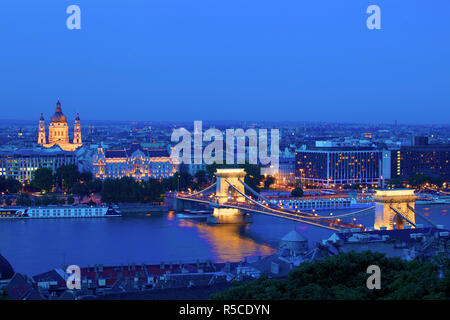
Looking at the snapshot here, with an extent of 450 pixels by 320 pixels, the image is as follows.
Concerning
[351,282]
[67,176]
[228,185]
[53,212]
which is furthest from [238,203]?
[351,282]

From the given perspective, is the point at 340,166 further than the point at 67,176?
Yes

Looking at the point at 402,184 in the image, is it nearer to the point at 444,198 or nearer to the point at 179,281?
the point at 444,198

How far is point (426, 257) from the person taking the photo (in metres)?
8.57

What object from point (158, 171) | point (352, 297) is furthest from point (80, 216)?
point (352, 297)

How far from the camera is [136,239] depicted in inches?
535

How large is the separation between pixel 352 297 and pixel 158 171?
20348 mm

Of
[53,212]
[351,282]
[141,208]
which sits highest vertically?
[351,282]

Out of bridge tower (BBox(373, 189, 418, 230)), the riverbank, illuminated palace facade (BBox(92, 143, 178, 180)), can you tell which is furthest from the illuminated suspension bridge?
illuminated palace facade (BBox(92, 143, 178, 180))

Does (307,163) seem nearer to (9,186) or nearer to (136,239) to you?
(9,186)

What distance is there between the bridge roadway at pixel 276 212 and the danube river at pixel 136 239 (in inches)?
7.8

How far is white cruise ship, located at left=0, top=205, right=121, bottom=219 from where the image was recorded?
680 inches

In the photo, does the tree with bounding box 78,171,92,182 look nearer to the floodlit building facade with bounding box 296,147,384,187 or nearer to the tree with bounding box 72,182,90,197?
the tree with bounding box 72,182,90,197

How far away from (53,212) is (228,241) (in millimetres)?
5116

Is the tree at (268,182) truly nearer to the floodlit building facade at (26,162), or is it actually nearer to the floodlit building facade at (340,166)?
the floodlit building facade at (340,166)
